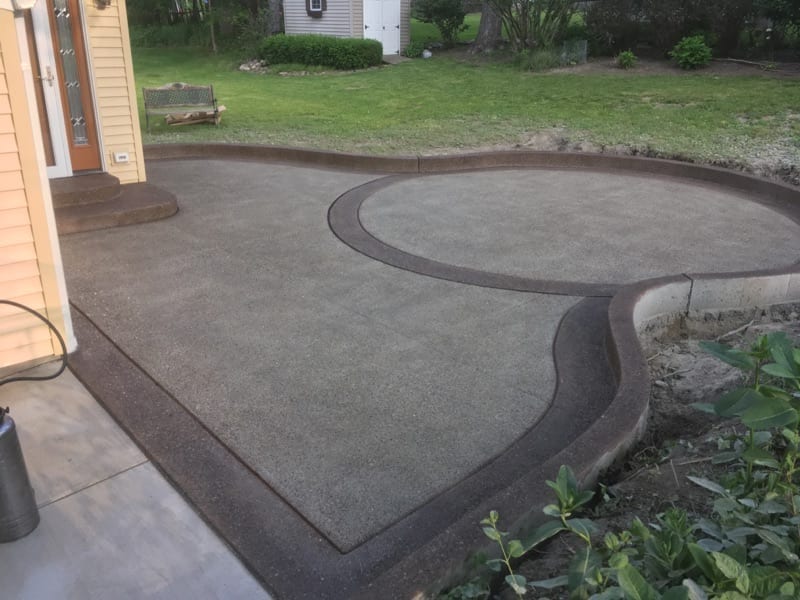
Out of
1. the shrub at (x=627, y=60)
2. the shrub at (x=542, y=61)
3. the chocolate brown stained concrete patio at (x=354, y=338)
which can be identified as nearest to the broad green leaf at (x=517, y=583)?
the chocolate brown stained concrete patio at (x=354, y=338)

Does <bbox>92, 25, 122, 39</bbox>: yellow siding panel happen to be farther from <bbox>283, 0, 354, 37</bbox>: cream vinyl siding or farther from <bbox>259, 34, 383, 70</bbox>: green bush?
<bbox>283, 0, 354, 37</bbox>: cream vinyl siding

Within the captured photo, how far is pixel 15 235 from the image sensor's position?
3604 millimetres

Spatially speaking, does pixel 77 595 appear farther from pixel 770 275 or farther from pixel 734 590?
pixel 770 275

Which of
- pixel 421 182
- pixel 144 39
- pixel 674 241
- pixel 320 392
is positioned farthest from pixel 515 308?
pixel 144 39

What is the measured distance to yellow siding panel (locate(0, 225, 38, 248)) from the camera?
11.7 ft

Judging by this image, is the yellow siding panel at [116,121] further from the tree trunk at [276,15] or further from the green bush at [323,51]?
the tree trunk at [276,15]

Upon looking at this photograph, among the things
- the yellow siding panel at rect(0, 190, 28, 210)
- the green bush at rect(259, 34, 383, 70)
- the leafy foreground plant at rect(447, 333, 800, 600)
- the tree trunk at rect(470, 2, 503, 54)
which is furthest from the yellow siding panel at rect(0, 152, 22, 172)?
the tree trunk at rect(470, 2, 503, 54)

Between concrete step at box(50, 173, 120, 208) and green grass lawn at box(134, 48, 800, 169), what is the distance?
12.4 feet

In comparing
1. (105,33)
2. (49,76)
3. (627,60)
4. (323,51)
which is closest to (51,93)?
(49,76)

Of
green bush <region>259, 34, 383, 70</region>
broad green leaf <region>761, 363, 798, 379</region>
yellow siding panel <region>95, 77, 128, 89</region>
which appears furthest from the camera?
green bush <region>259, 34, 383, 70</region>

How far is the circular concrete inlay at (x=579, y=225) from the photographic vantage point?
18.2ft

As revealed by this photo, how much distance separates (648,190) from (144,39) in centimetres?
2711

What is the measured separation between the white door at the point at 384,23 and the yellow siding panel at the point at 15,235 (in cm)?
2017

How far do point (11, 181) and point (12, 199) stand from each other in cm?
10
